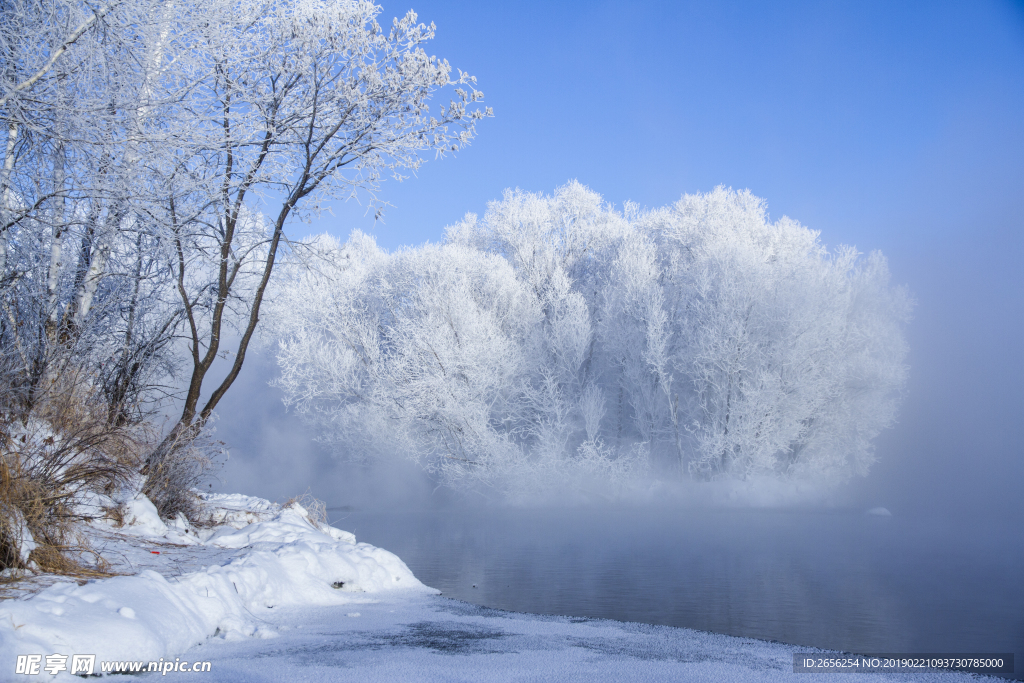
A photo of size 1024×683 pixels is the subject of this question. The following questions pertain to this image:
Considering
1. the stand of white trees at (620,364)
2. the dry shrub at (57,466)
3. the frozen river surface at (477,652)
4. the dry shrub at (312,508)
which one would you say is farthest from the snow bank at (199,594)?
the stand of white trees at (620,364)

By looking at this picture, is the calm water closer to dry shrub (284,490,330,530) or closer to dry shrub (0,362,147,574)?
dry shrub (284,490,330,530)

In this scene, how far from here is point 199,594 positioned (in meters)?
3.88

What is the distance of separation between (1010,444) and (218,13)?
28.6 m

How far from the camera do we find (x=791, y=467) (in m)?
19.3

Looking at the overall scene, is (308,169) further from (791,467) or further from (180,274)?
(791,467)

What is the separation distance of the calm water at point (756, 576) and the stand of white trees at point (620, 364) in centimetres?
415

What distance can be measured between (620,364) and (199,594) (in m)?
18.7

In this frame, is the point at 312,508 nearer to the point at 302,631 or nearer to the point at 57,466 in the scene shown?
the point at 57,466

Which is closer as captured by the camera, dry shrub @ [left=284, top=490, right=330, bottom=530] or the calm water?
the calm water

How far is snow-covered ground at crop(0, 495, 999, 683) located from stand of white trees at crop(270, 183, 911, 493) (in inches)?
526

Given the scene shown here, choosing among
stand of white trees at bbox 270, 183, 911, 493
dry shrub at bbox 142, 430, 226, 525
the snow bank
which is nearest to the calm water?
the snow bank

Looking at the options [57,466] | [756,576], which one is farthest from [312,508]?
[756,576]

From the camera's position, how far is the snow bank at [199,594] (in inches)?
114

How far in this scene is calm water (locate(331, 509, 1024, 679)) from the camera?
573 cm
